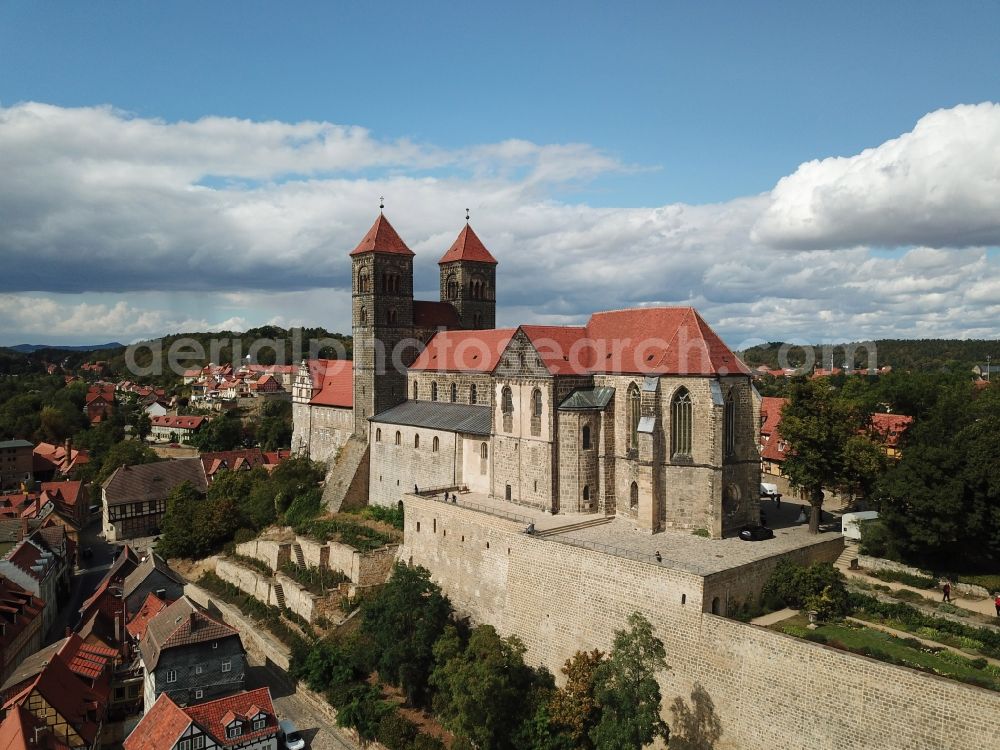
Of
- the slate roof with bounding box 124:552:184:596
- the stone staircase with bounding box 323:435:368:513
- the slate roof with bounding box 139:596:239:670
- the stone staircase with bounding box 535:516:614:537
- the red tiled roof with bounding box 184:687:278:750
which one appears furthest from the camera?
the stone staircase with bounding box 323:435:368:513

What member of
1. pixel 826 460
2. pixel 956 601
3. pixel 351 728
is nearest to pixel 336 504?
pixel 351 728

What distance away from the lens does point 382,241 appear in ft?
163

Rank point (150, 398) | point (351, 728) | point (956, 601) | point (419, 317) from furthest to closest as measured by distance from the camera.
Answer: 1. point (150, 398)
2. point (419, 317)
3. point (351, 728)
4. point (956, 601)

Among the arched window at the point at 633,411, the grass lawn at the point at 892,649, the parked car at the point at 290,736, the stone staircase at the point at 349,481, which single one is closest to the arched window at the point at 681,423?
the arched window at the point at 633,411

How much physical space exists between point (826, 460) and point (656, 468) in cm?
800

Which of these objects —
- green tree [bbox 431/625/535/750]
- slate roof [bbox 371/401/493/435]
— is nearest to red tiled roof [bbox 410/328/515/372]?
slate roof [bbox 371/401/493/435]

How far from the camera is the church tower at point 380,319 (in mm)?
49312

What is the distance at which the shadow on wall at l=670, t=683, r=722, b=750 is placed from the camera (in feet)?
74.6

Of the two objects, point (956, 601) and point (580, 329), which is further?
point (580, 329)

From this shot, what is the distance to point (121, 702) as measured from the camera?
35.0 meters

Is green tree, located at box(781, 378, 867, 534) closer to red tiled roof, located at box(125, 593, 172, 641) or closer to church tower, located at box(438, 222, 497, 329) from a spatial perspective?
church tower, located at box(438, 222, 497, 329)

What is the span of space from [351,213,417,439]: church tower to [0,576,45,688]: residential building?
2208 centimetres

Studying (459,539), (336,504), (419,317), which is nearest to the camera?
(459,539)

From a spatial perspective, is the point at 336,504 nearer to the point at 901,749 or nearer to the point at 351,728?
the point at 351,728
